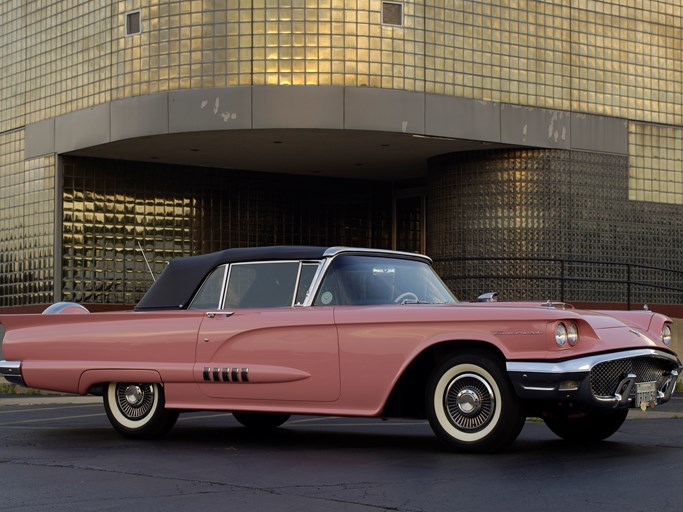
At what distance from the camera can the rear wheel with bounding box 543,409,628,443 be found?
9.17 metres

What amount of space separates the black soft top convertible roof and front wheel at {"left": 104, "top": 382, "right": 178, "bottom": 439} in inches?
25.9

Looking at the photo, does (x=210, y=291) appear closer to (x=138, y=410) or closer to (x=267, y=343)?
(x=267, y=343)

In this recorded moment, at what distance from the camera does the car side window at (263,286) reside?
9320 mm

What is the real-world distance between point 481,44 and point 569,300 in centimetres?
508

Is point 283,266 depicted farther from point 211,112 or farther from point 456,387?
point 211,112

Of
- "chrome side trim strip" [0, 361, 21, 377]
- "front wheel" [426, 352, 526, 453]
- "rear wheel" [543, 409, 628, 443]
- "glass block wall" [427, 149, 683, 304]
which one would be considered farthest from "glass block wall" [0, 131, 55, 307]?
"front wheel" [426, 352, 526, 453]

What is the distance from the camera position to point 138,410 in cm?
980

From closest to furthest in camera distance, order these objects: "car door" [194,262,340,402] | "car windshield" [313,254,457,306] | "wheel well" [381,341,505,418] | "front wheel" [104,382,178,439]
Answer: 1. "wheel well" [381,341,505,418]
2. "car door" [194,262,340,402]
3. "car windshield" [313,254,457,306]
4. "front wheel" [104,382,178,439]

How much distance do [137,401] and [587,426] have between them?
3.48 metres

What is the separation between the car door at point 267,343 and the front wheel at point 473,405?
0.79 m

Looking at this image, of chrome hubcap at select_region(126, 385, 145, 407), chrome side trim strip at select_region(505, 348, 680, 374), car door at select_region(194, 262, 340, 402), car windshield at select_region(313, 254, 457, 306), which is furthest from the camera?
chrome hubcap at select_region(126, 385, 145, 407)

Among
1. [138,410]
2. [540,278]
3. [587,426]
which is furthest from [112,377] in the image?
[540,278]

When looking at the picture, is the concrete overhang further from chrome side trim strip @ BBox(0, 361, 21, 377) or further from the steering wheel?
the steering wheel

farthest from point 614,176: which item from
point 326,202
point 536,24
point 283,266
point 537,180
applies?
point 283,266
